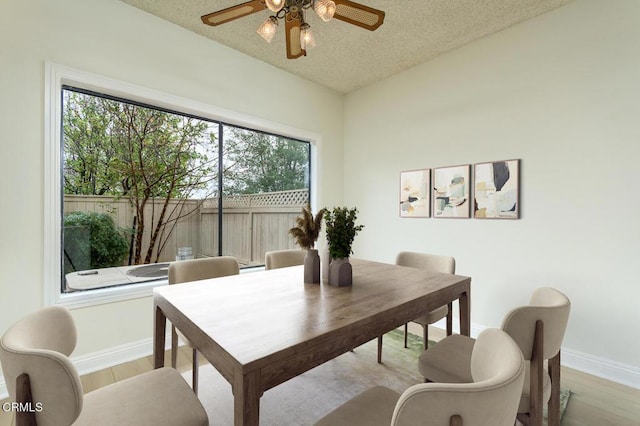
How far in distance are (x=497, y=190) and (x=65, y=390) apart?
10.1 feet

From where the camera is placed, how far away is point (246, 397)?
2.58ft

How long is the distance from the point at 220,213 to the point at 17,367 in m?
2.37

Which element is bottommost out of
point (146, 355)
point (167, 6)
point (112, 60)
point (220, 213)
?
point (146, 355)

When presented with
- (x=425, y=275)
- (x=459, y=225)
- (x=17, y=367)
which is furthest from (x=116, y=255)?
(x=459, y=225)

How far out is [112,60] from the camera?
2.25 metres

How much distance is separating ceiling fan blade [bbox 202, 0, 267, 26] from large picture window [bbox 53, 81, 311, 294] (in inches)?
48.0

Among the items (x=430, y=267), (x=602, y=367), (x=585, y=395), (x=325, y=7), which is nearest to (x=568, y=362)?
(x=602, y=367)

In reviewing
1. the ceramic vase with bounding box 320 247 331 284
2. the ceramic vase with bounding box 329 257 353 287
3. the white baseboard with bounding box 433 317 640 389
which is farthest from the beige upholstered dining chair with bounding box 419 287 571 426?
the white baseboard with bounding box 433 317 640 389

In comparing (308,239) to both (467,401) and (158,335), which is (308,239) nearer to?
(158,335)

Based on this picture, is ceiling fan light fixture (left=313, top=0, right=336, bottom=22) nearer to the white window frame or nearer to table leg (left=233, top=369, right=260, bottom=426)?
the white window frame

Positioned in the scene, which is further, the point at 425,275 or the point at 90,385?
the point at 90,385

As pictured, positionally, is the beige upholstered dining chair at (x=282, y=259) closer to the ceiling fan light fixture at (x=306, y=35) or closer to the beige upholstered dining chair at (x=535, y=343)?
the beige upholstered dining chair at (x=535, y=343)

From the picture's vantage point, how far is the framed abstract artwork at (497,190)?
256cm

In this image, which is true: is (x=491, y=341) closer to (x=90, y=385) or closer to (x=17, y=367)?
(x=17, y=367)
